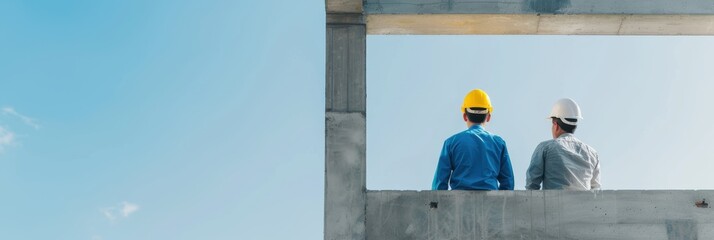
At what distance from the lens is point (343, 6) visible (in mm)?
9828

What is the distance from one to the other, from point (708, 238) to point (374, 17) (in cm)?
367

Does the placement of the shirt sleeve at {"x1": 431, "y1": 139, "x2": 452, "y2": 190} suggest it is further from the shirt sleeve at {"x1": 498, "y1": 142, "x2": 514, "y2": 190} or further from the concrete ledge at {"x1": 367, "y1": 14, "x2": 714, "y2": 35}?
the concrete ledge at {"x1": 367, "y1": 14, "x2": 714, "y2": 35}

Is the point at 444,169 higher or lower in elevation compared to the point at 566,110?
lower

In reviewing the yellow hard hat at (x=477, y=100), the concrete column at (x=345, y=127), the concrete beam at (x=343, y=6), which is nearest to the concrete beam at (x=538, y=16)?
the concrete beam at (x=343, y=6)

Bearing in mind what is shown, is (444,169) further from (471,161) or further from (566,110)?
(566,110)

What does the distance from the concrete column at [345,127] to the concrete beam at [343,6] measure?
49 millimetres

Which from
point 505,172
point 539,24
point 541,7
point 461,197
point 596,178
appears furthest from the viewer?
point 539,24

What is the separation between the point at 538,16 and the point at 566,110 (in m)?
0.94

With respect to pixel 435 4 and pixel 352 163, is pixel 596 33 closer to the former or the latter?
pixel 435 4

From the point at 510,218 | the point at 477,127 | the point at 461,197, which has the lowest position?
the point at 510,218

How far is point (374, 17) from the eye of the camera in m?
9.94

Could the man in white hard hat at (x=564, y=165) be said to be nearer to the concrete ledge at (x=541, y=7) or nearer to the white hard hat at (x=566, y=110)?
the white hard hat at (x=566, y=110)

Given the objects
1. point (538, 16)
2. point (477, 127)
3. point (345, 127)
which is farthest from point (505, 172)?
point (538, 16)

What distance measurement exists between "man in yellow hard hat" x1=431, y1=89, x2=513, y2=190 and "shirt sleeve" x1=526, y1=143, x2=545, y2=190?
226mm
